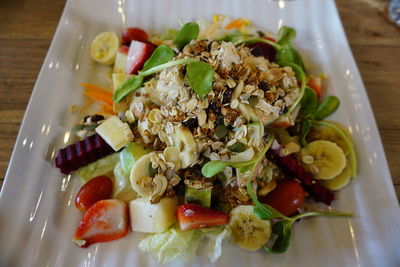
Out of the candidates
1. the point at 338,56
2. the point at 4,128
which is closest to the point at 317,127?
the point at 338,56

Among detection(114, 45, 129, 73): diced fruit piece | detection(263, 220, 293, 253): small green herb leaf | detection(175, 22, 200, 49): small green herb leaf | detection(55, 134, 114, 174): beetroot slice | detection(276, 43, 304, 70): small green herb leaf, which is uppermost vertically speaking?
detection(175, 22, 200, 49): small green herb leaf

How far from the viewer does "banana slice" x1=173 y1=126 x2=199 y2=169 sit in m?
1.45

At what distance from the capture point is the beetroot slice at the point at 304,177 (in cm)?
162

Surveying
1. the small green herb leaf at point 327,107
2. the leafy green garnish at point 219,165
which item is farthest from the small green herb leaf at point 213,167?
the small green herb leaf at point 327,107

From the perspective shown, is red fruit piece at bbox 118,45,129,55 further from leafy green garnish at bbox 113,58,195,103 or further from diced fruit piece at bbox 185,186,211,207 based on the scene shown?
diced fruit piece at bbox 185,186,211,207

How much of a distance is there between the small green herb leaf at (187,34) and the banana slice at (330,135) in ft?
2.88

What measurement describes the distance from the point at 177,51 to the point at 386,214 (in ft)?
4.29

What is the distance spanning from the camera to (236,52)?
1514 mm

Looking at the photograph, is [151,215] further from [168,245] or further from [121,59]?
[121,59]

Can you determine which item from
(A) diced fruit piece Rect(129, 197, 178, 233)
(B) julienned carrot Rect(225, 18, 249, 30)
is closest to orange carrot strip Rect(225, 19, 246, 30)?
(B) julienned carrot Rect(225, 18, 249, 30)

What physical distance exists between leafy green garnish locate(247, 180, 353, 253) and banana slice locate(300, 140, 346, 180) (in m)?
0.22

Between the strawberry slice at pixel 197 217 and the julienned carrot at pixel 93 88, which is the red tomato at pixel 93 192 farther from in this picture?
the julienned carrot at pixel 93 88

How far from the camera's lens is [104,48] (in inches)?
78.7

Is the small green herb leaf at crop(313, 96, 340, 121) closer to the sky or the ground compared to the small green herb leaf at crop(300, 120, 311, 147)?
closer to the sky
